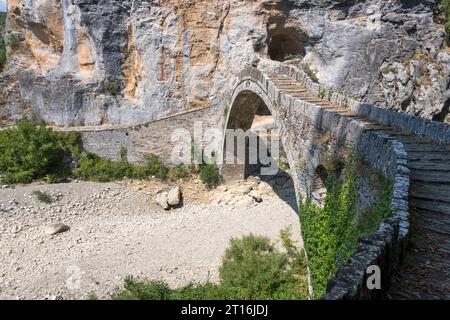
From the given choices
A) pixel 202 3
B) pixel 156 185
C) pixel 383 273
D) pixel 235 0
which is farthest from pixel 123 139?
pixel 383 273

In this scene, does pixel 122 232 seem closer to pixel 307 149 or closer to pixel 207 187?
pixel 207 187

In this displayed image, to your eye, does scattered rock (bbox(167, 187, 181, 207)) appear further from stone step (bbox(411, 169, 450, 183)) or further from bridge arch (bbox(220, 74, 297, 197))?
stone step (bbox(411, 169, 450, 183))

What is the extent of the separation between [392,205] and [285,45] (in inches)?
736

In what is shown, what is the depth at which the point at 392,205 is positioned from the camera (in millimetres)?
3398

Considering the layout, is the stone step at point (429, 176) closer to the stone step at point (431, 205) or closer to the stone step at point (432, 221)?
the stone step at point (431, 205)

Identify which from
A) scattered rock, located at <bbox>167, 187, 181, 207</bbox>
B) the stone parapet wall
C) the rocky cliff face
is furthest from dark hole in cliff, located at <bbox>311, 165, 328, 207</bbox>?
the stone parapet wall

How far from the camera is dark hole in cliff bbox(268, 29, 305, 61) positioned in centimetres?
1881

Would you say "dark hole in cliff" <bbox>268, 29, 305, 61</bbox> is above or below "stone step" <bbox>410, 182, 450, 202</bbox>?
above

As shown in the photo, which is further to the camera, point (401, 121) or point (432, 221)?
point (401, 121)

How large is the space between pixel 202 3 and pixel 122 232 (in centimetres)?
1252

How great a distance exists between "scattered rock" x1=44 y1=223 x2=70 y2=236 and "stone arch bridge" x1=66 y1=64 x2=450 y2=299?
8705mm

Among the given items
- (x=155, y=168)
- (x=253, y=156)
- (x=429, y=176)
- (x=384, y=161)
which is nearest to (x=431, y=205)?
(x=429, y=176)

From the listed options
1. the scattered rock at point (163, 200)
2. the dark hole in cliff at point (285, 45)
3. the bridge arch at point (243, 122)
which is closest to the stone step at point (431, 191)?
the bridge arch at point (243, 122)

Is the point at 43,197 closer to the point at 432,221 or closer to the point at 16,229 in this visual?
the point at 16,229
